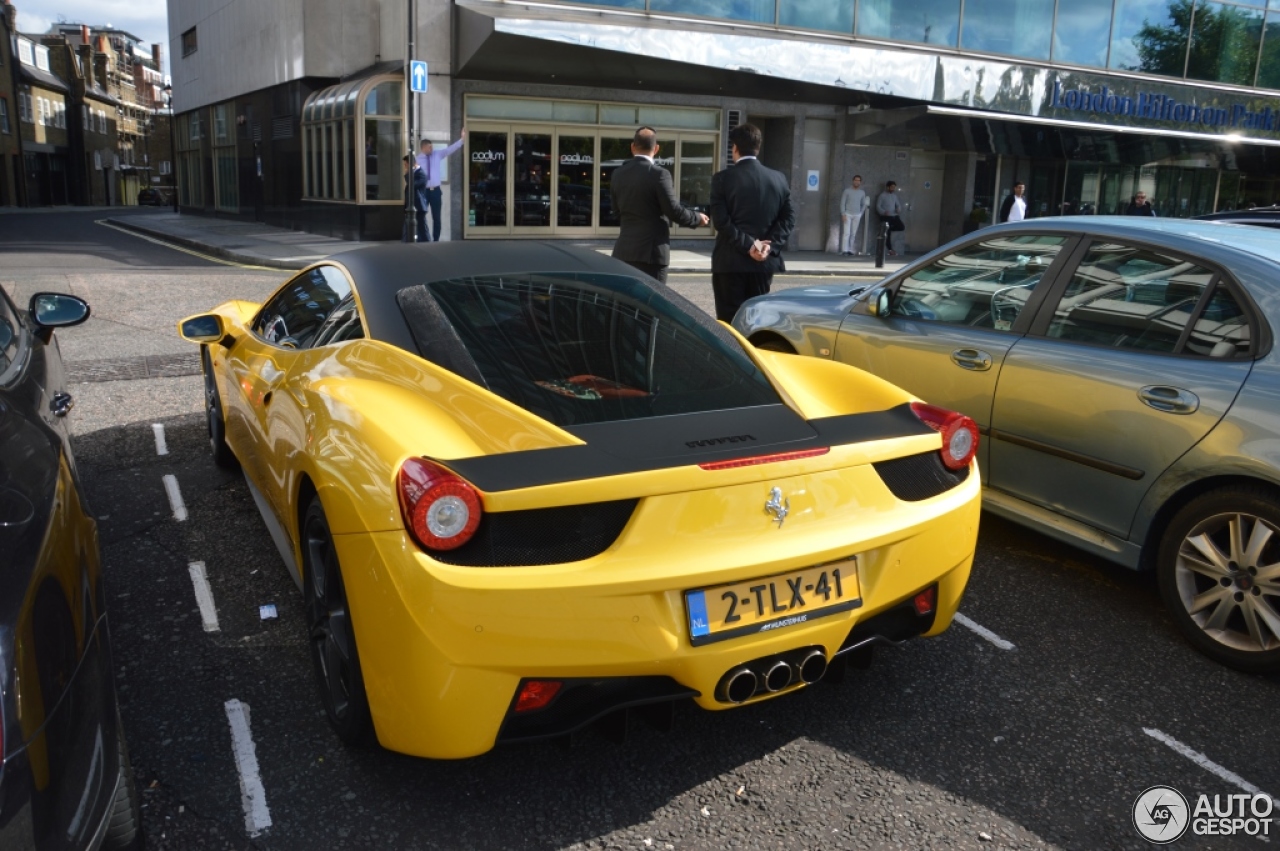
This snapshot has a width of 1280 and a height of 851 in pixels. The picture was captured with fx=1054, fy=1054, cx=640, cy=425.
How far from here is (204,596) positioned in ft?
13.3

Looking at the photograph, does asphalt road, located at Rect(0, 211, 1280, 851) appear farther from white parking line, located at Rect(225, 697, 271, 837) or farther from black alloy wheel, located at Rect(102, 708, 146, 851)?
black alloy wheel, located at Rect(102, 708, 146, 851)

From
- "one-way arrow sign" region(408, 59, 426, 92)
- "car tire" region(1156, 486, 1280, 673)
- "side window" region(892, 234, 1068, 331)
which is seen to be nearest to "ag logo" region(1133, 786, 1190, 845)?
"car tire" region(1156, 486, 1280, 673)

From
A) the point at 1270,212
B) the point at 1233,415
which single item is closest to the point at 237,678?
the point at 1233,415

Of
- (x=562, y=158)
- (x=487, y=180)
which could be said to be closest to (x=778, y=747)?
(x=487, y=180)

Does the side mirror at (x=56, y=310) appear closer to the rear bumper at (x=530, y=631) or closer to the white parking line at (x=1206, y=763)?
the rear bumper at (x=530, y=631)

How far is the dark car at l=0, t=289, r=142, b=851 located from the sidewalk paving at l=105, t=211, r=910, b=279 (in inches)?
597

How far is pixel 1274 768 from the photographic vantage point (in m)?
3.09

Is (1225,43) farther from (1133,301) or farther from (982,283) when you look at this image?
(1133,301)

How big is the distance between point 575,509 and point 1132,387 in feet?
8.13

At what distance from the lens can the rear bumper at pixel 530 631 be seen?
247 cm

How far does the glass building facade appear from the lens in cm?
2359

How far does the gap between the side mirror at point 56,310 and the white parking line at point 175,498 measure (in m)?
1.21

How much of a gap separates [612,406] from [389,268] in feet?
3.58

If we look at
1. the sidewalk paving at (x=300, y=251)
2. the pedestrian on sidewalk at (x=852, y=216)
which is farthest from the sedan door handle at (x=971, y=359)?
the pedestrian on sidewalk at (x=852, y=216)
